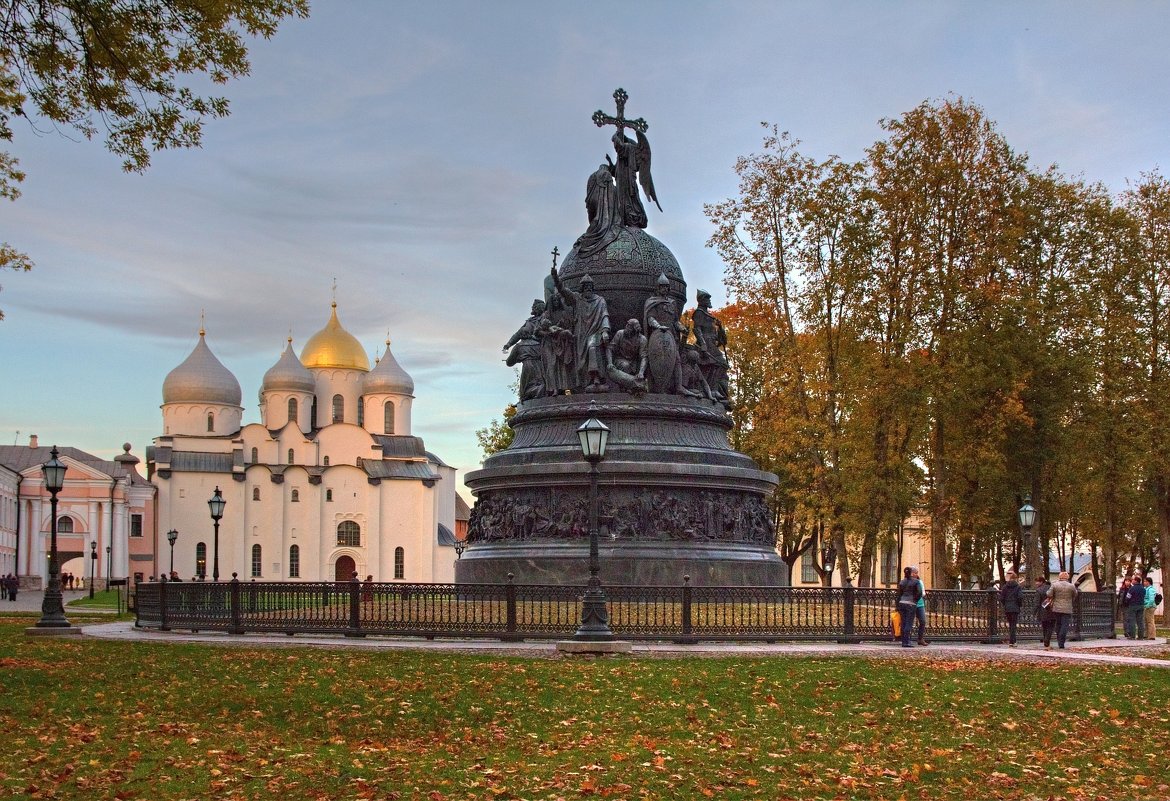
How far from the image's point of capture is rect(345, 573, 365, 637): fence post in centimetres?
2311

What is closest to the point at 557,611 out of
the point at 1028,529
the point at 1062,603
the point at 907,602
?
the point at 907,602

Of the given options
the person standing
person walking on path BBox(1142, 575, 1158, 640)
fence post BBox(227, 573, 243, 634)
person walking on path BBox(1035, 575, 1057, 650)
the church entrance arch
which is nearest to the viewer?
the person standing

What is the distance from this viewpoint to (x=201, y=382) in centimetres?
10219

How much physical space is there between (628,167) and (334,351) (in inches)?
3105

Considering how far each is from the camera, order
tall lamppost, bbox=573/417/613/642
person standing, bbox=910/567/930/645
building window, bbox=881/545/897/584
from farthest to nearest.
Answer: building window, bbox=881/545/897/584, person standing, bbox=910/567/930/645, tall lamppost, bbox=573/417/613/642

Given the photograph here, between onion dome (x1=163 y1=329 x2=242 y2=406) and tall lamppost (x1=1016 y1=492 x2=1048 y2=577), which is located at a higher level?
onion dome (x1=163 y1=329 x2=242 y2=406)

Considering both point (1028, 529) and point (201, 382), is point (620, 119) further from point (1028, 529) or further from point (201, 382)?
point (201, 382)

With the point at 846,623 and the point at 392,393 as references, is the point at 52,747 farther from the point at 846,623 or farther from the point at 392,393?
the point at 392,393

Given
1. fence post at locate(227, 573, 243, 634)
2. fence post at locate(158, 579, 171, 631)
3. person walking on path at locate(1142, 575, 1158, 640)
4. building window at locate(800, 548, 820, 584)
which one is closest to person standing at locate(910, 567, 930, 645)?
person walking on path at locate(1142, 575, 1158, 640)

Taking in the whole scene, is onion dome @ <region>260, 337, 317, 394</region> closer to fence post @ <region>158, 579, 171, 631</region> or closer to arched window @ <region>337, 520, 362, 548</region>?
arched window @ <region>337, 520, 362, 548</region>

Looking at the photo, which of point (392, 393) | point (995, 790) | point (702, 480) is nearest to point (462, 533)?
point (392, 393)

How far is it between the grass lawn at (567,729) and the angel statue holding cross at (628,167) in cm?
1575

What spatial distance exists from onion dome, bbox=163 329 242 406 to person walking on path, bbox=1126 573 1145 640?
8103 centimetres

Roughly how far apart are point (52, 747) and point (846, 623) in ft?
47.0
